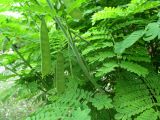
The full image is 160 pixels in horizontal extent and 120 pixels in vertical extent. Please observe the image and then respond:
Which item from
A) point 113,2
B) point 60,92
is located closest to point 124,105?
point 60,92

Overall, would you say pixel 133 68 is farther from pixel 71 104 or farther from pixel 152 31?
pixel 71 104

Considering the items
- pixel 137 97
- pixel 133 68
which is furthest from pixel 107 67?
pixel 137 97

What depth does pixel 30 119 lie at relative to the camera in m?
1.58

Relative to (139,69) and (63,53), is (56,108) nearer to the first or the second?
(63,53)

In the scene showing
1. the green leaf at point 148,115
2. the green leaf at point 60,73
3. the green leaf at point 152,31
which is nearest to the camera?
the green leaf at point 152,31

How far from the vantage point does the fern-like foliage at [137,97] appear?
154 centimetres

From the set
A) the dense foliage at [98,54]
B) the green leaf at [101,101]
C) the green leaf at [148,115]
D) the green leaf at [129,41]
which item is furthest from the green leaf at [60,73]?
the green leaf at [148,115]

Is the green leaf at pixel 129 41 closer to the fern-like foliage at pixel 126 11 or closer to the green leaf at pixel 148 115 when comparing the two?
the fern-like foliage at pixel 126 11

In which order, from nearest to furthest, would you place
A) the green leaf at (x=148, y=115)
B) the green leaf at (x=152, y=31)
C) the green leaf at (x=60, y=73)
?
the green leaf at (x=152, y=31) → the green leaf at (x=148, y=115) → the green leaf at (x=60, y=73)

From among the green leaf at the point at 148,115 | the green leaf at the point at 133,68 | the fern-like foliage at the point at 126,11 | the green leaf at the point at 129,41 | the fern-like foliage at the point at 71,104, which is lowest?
the green leaf at the point at 148,115

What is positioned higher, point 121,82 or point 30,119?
point 121,82

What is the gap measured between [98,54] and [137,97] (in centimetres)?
26

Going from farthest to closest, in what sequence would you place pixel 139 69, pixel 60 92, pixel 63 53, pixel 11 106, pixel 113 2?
pixel 11 106 → pixel 113 2 → pixel 63 53 → pixel 60 92 → pixel 139 69

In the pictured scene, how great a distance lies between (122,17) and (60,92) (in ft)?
1.43
